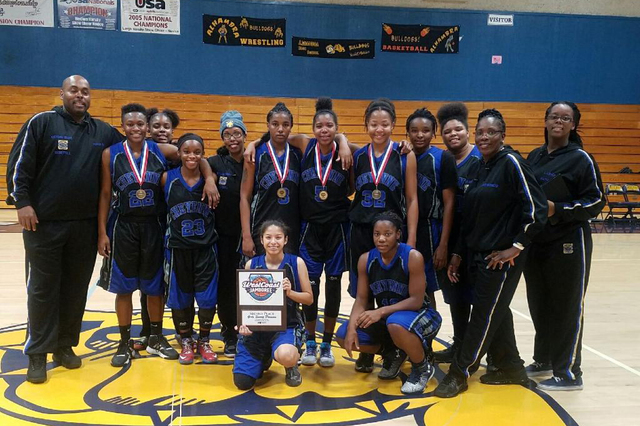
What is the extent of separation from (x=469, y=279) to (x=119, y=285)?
240cm

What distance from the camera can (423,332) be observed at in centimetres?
344

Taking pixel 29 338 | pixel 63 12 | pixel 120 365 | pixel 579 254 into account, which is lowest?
pixel 120 365

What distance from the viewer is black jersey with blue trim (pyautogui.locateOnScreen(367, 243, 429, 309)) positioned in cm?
348

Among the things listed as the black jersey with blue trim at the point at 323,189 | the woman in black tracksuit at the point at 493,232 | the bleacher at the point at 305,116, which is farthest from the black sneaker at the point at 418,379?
the bleacher at the point at 305,116

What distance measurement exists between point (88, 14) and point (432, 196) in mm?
10474

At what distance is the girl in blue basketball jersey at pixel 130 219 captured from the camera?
12.3ft

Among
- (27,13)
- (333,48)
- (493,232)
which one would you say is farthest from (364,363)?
(27,13)

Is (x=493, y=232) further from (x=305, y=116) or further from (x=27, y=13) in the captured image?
(x=27, y=13)

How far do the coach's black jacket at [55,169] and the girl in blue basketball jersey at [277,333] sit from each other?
123 centimetres

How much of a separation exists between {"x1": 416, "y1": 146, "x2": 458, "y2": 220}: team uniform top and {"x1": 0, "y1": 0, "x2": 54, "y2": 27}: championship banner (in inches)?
421

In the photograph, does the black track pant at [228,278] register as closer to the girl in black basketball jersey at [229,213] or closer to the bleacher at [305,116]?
the girl in black basketball jersey at [229,213]

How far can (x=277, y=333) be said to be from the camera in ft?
11.8

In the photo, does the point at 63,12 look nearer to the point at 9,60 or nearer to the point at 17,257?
the point at 9,60

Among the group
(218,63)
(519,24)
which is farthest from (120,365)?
(519,24)
